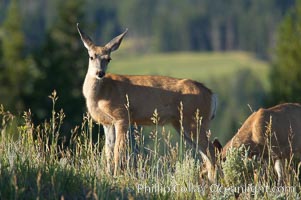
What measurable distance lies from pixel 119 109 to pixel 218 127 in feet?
241

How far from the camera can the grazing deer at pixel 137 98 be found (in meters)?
14.0

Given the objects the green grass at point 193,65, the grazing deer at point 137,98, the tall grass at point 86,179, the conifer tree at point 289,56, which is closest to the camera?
the tall grass at point 86,179

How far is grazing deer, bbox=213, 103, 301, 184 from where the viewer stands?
14031mm

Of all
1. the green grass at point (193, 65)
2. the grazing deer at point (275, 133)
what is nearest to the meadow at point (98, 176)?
the grazing deer at point (275, 133)

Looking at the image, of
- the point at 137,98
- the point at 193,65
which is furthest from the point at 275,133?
the point at 193,65

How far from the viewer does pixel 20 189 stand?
297 inches

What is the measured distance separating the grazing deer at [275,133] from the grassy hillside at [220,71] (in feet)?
230

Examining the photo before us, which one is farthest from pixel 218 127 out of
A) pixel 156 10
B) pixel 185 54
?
pixel 156 10

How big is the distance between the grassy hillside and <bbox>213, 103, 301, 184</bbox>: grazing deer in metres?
70.3

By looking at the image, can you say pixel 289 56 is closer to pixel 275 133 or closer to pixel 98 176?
pixel 275 133

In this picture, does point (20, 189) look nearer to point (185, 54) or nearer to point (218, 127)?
point (218, 127)

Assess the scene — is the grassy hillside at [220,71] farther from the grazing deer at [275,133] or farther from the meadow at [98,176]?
the meadow at [98,176]

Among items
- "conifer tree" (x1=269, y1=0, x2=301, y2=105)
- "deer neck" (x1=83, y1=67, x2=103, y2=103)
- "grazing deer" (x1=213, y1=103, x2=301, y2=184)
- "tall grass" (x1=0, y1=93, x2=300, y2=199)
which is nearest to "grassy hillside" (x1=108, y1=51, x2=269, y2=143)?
"conifer tree" (x1=269, y1=0, x2=301, y2=105)

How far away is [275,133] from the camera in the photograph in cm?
1383
